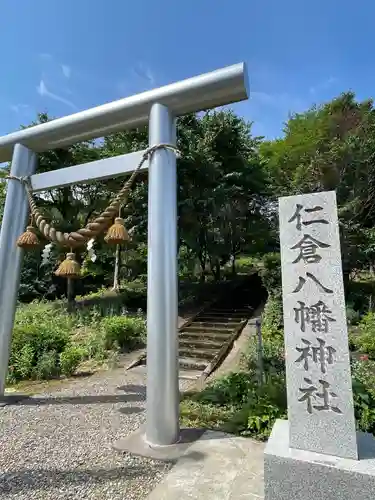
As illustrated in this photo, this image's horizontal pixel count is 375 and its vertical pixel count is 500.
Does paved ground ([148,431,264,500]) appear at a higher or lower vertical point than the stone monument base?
lower

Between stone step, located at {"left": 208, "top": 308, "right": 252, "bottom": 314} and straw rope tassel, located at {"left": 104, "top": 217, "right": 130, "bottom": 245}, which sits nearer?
straw rope tassel, located at {"left": 104, "top": 217, "right": 130, "bottom": 245}

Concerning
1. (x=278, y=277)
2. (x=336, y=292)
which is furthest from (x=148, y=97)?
(x=278, y=277)

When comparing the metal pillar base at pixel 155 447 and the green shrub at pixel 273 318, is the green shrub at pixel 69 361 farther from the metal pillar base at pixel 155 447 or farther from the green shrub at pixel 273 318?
the green shrub at pixel 273 318

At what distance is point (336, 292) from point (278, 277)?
724 centimetres

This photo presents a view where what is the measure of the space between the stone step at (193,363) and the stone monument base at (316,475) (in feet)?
14.7

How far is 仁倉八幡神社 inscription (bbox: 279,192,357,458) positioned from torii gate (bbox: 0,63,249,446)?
125 centimetres

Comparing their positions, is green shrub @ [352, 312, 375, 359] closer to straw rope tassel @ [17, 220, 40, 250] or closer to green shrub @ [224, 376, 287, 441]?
green shrub @ [224, 376, 287, 441]

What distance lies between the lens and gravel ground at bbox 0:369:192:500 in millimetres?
2375

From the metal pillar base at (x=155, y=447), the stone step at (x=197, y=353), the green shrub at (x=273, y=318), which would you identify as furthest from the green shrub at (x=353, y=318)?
the metal pillar base at (x=155, y=447)

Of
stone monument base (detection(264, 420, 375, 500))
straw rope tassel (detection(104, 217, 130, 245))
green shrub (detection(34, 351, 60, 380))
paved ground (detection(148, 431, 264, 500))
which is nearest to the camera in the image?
stone monument base (detection(264, 420, 375, 500))

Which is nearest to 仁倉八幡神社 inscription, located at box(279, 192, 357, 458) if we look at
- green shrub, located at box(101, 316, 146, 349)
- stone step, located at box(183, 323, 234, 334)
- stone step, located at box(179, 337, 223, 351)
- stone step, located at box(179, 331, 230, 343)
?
stone step, located at box(179, 337, 223, 351)

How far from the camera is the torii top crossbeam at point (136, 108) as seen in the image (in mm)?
3295

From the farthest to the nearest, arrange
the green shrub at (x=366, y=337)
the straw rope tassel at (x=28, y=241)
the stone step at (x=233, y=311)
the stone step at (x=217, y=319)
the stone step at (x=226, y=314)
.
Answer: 1. the stone step at (x=233, y=311)
2. the stone step at (x=226, y=314)
3. the stone step at (x=217, y=319)
4. the green shrub at (x=366, y=337)
5. the straw rope tassel at (x=28, y=241)

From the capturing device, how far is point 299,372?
225cm
